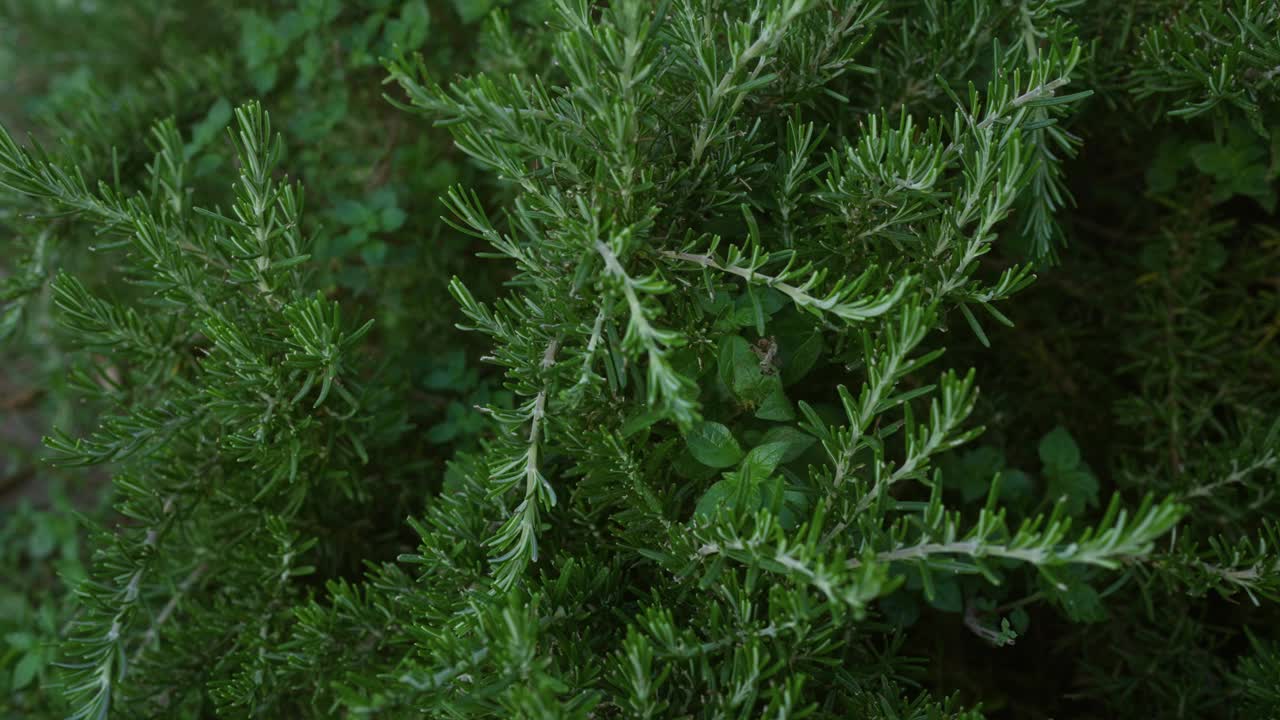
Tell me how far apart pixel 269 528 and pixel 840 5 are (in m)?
0.99

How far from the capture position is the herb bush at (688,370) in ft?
2.93

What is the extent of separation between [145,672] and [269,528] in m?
0.29

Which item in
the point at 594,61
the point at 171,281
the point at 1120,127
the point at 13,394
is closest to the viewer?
the point at 594,61

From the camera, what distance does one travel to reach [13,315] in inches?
54.6

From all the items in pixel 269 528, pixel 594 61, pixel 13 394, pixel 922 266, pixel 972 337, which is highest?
pixel 594 61

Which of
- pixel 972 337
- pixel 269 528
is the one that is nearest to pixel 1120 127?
pixel 972 337

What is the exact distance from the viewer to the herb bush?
892 millimetres

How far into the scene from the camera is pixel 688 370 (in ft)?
3.24

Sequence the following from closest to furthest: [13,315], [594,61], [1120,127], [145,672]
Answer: [594,61]
[145,672]
[13,315]
[1120,127]

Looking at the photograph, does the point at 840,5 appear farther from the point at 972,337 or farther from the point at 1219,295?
the point at 1219,295

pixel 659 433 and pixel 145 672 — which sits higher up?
pixel 659 433

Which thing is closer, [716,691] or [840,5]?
[716,691]

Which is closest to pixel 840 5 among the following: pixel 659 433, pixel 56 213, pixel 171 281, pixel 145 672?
pixel 659 433

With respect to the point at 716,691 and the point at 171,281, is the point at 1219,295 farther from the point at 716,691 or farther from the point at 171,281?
the point at 171,281
